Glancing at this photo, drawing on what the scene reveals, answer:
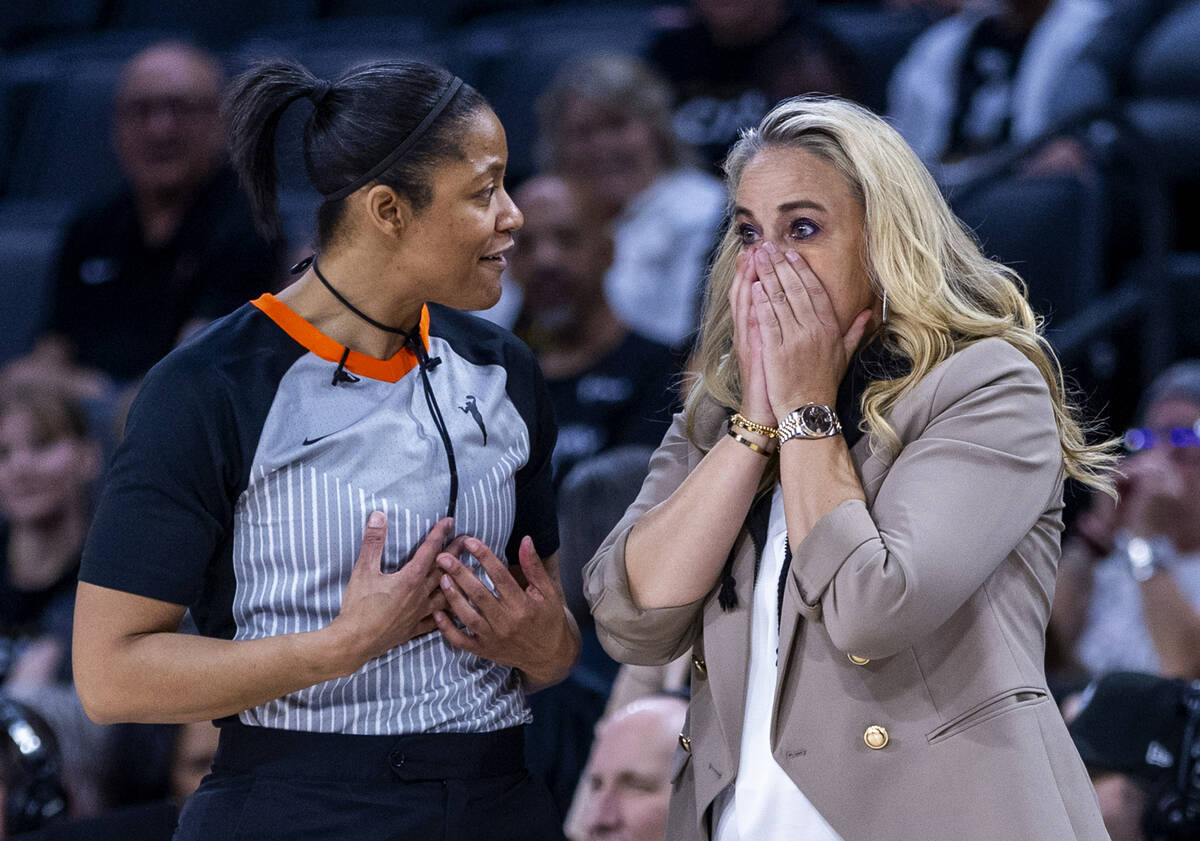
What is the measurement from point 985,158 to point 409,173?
10.3 ft

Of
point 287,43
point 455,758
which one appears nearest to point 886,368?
point 455,758

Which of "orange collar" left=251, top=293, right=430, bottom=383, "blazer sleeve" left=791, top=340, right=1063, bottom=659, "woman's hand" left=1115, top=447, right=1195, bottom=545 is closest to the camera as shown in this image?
"blazer sleeve" left=791, top=340, right=1063, bottom=659

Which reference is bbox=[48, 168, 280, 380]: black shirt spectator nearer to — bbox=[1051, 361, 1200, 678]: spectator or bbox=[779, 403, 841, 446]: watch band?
bbox=[1051, 361, 1200, 678]: spectator

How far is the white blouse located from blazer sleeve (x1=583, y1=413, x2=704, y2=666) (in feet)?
0.26

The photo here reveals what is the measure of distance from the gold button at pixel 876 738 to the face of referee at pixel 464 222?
655mm

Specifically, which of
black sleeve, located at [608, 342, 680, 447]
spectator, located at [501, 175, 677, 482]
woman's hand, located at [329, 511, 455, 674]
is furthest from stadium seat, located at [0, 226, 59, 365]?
woman's hand, located at [329, 511, 455, 674]

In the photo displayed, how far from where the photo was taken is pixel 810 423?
64.2 inches

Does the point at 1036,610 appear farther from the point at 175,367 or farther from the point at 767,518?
the point at 175,367

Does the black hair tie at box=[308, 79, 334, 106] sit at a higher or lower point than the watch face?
higher

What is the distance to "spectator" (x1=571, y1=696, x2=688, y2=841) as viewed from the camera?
8.53 feet

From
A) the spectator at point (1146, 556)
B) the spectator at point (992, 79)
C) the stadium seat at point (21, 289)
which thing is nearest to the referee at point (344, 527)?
the spectator at point (1146, 556)

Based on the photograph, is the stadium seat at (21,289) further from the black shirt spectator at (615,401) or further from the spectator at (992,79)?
the spectator at (992,79)

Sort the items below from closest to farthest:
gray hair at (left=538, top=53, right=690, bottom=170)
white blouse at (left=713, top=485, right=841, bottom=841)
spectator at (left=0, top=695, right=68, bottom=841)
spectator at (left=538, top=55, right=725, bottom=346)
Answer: white blouse at (left=713, top=485, right=841, bottom=841)
spectator at (left=0, top=695, right=68, bottom=841)
spectator at (left=538, top=55, right=725, bottom=346)
gray hair at (left=538, top=53, right=690, bottom=170)

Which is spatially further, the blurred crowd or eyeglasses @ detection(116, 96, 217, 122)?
eyeglasses @ detection(116, 96, 217, 122)
